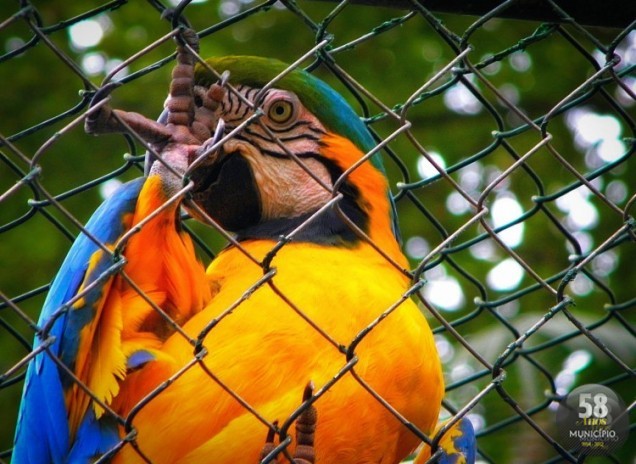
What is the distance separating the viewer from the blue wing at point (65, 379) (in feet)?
6.23

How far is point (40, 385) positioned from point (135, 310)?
25 centimetres

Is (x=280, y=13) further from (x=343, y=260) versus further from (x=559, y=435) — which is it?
(x=559, y=435)

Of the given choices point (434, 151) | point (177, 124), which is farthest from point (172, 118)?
point (434, 151)

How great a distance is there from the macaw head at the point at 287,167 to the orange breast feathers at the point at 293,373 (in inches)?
8.2

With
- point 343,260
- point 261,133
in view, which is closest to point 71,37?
point 261,133

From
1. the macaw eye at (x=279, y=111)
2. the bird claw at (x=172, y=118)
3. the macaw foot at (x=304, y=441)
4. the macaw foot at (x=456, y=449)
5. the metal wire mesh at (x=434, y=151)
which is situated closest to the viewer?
the bird claw at (x=172, y=118)

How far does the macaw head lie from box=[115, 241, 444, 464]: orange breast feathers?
207mm

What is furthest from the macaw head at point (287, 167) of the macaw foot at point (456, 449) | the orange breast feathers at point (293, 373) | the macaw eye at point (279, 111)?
the macaw foot at point (456, 449)

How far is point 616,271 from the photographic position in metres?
4.59

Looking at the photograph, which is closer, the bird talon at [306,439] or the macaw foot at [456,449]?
the bird talon at [306,439]

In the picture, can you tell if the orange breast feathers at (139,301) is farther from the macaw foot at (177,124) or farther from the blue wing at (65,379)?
the macaw foot at (177,124)

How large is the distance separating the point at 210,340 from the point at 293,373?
0.65 ft

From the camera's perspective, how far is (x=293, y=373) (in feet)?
6.50

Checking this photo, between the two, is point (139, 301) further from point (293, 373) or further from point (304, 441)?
point (304, 441)
